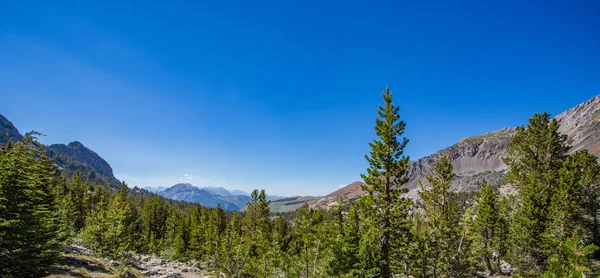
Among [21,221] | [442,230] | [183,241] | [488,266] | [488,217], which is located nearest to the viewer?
[21,221]

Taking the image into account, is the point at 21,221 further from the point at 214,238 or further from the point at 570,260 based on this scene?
the point at 214,238

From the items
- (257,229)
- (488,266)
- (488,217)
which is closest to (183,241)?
(257,229)

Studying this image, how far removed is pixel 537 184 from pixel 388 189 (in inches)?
697

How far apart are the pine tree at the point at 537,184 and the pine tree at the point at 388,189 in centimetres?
1485

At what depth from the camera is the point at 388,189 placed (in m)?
24.2

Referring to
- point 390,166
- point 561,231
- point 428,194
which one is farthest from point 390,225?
point 561,231

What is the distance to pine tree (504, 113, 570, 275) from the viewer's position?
28.5 metres

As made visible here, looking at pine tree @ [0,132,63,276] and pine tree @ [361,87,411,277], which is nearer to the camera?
pine tree @ [0,132,63,276]

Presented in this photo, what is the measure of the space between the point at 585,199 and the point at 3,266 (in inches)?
1818

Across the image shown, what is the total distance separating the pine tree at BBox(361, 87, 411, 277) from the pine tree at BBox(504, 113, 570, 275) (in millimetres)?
14849

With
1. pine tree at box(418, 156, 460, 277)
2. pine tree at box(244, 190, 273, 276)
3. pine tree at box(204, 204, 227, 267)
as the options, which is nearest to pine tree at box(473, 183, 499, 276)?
pine tree at box(418, 156, 460, 277)

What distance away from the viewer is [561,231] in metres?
25.9

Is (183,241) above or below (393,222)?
below

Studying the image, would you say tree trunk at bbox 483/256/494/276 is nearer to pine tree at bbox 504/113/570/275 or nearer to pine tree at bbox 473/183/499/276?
pine tree at bbox 473/183/499/276
